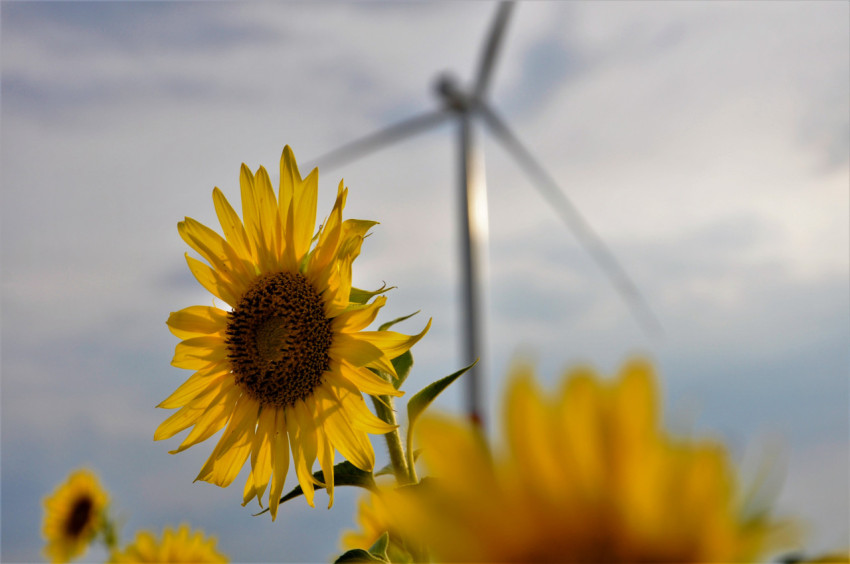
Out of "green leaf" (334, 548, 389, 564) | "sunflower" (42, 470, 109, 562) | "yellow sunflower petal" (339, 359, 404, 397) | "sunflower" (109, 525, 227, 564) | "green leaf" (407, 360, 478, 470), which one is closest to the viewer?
"green leaf" (334, 548, 389, 564)

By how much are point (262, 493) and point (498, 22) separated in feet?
25.5

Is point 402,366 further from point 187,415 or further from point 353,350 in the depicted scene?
point 187,415

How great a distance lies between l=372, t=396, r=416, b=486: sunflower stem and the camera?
99 cm

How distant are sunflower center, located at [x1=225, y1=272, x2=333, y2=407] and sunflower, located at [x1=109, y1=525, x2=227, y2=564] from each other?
1.26m

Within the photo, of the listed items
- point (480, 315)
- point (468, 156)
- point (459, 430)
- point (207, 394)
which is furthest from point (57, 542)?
point (468, 156)

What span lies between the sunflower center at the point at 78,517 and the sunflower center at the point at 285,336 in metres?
2.34

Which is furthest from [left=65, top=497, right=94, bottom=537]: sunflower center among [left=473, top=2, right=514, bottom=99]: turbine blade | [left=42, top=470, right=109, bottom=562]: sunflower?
[left=473, top=2, right=514, bottom=99]: turbine blade

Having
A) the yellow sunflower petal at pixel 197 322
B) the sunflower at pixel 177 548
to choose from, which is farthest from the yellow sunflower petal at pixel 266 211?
the sunflower at pixel 177 548

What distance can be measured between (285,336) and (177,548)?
1.45 metres

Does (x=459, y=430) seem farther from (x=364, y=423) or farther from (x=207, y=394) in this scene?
(x=207, y=394)

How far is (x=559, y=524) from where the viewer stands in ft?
1.43

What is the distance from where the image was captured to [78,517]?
3.24 m

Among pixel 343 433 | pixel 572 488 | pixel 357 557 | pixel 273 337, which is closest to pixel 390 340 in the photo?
pixel 343 433

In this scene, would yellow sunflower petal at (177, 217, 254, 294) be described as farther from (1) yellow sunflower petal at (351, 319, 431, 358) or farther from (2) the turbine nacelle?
(2) the turbine nacelle
